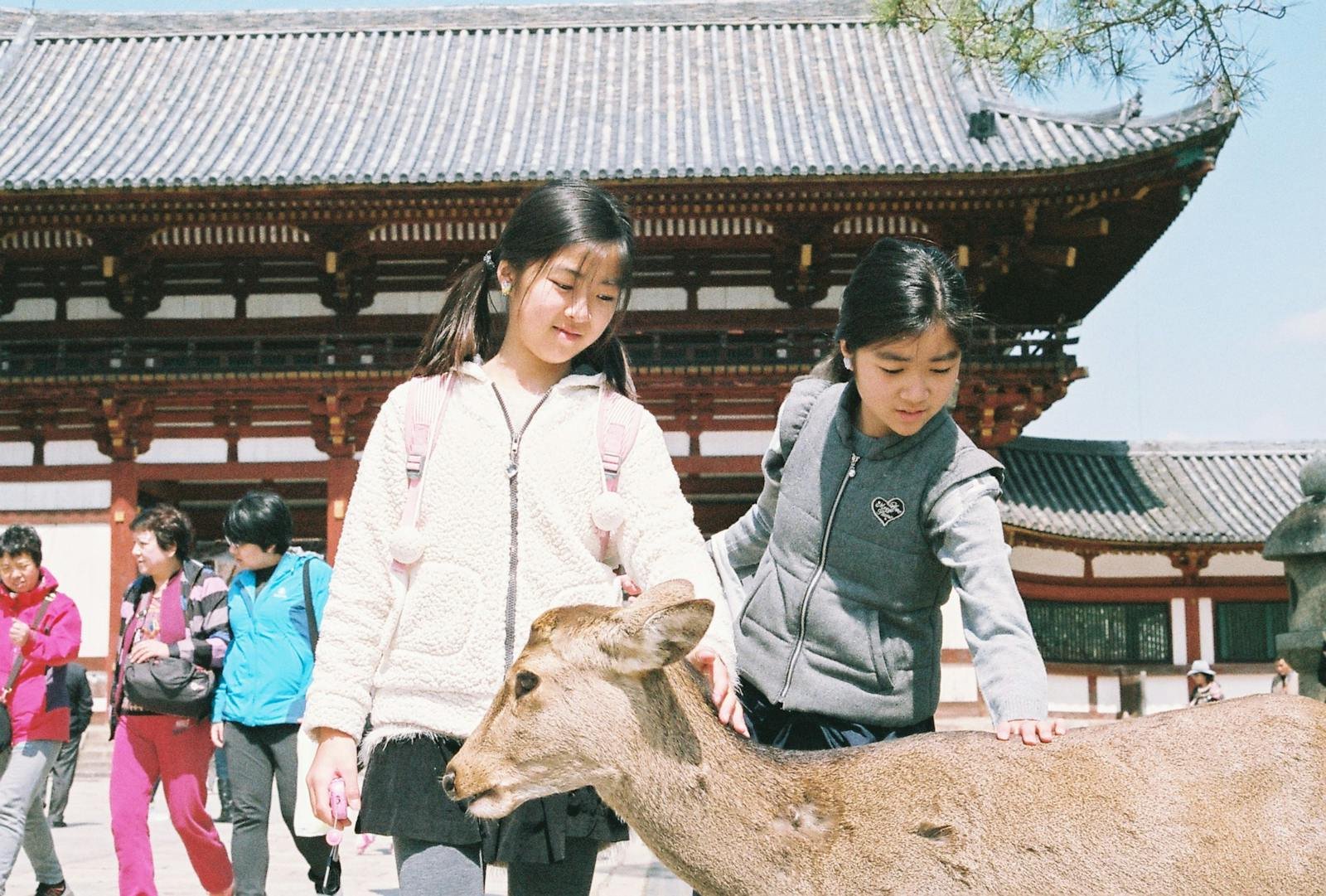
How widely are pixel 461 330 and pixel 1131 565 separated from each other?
16.0 m

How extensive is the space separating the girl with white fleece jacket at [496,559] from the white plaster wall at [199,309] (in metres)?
12.2

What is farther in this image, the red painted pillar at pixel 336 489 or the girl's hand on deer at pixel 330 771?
the red painted pillar at pixel 336 489

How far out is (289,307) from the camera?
46.1 ft

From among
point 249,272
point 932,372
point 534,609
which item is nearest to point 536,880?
point 534,609

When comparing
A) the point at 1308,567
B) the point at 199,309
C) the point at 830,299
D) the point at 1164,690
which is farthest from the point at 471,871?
the point at 1164,690

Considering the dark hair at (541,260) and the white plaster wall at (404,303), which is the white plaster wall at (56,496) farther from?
the dark hair at (541,260)

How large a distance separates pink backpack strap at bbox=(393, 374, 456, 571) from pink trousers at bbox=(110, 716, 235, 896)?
3369mm

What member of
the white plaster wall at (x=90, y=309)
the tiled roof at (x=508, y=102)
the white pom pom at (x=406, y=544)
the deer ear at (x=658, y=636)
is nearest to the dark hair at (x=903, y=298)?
the deer ear at (x=658, y=636)

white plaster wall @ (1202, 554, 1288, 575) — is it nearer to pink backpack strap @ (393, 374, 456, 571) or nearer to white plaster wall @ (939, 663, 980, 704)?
white plaster wall @ (939, 663, 980, 704)

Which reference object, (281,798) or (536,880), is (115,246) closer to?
(281,798)

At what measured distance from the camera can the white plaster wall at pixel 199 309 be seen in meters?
14.1

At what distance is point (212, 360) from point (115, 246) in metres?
1.62

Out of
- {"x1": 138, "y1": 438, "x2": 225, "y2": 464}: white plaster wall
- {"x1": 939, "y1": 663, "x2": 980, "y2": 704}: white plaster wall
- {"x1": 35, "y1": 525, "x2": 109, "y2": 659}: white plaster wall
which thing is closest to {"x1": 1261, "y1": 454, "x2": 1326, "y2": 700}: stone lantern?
{"x1": 939, "y1": 663, "x2": 980, "y2": 704}: white plaster wall

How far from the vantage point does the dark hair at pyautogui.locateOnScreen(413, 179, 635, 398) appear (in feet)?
8.57
